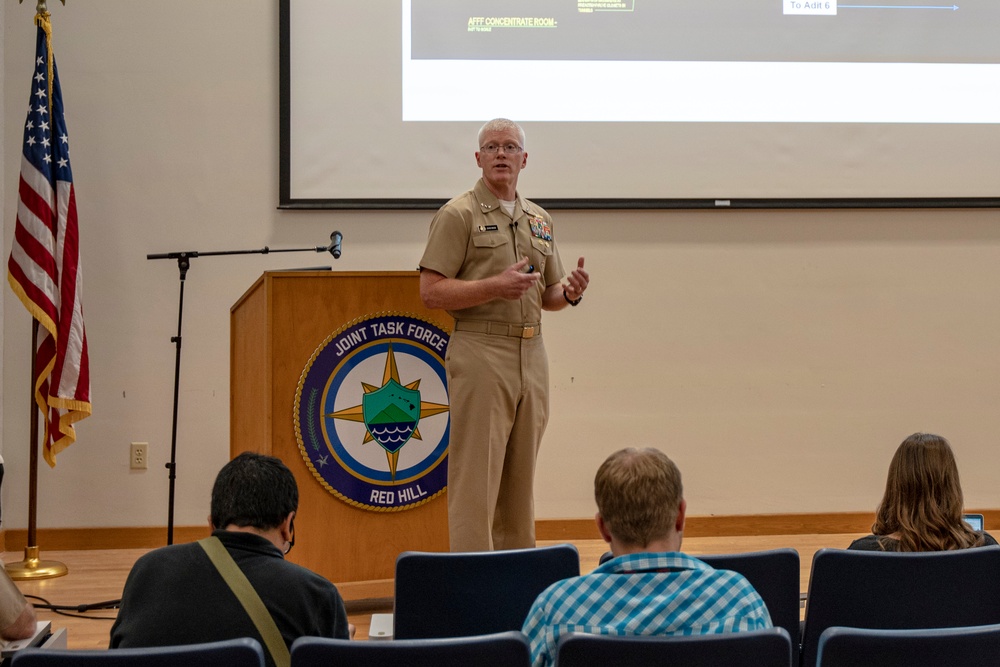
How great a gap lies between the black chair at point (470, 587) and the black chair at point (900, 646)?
629mm

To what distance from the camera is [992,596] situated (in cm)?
212

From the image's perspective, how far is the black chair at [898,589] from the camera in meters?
2.06

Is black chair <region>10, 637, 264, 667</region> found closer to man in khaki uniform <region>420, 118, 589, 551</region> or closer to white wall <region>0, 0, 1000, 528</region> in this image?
man in khaki uniform <region>420, 118, 589, 551</region>

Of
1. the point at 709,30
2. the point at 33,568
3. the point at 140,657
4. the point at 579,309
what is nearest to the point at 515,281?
the point at 140,657

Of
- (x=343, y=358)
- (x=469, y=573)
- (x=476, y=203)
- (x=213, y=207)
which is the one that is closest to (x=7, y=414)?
(x=213, y=207)

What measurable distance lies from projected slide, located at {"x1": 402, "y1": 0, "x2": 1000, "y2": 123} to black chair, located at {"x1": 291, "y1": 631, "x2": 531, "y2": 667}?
3.76 metres

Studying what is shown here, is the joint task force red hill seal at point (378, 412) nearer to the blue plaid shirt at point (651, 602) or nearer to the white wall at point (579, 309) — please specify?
the white wall at point (579, 309)

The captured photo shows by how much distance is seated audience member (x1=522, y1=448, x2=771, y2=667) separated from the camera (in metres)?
1.53

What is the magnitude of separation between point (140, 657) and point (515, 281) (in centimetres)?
182

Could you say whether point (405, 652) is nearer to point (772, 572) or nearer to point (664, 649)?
point (664, 649)

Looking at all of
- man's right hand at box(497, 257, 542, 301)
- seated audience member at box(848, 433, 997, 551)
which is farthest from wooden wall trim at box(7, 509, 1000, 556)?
seated audience member at box(848, 433, 997, 551)

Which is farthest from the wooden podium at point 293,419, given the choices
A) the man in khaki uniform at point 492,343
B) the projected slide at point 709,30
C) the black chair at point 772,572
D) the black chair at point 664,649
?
the black chair at point 664,649

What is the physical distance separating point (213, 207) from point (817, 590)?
365 centimetres

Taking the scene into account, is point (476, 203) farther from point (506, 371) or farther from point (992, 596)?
point (992, 596)
